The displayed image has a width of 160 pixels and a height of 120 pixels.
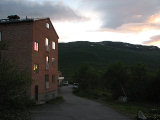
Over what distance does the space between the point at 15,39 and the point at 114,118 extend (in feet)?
52.7

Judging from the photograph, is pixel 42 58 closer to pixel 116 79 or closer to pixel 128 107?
pixel 128 107

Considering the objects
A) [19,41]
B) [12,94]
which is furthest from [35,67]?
[12,94]

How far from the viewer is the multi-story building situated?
2342cm

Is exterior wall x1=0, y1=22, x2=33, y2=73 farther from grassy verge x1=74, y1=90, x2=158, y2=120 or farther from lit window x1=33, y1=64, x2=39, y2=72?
grassy verge x1=74, y1=90, x2=158, y2=120

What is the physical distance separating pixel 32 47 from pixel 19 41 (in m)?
2.02

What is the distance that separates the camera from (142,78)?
38.2m

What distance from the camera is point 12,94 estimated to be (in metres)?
6.04

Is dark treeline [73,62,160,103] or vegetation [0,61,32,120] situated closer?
vegetation [0,61,32,120]

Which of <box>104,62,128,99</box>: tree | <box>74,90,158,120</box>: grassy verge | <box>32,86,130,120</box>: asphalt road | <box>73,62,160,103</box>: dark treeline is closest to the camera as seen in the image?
<box>32,86,130,120</box>: asphalt road

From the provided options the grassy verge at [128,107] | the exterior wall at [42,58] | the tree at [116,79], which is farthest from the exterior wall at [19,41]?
the tree at [116,79]

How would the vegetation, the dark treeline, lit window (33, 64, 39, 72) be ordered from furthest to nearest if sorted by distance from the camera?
1. the dark treeline
2. lit window (33, 64, 39, 72)
3. the vegetation

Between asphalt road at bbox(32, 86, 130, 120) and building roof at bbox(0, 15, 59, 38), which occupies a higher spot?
building roof at bbox(0, 15, 59, 38)

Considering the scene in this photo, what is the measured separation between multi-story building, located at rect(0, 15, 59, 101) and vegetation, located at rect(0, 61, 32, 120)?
52.1 feet

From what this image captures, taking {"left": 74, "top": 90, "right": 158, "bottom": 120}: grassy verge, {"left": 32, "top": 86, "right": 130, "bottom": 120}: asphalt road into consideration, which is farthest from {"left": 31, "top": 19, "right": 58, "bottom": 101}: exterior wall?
{"left": 74, "top": 90, "right": 158, "bottom": 120}: grassy verge
